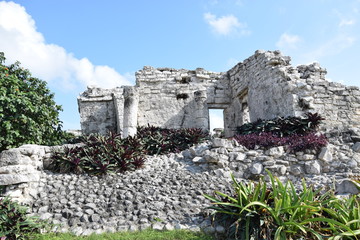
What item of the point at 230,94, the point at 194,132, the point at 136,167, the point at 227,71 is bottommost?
the point at 136,167

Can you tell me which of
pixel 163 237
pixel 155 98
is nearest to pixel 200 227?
pixel 163 237

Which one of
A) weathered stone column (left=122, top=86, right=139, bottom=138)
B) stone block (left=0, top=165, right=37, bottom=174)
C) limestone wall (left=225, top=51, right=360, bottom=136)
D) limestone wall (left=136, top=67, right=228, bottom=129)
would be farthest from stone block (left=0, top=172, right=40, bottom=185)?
limestone wall (left=136, top=67, right=228, bottom=129)

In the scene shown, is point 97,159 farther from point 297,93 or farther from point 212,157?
point 297,93

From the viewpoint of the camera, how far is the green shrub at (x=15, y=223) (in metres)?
3.59

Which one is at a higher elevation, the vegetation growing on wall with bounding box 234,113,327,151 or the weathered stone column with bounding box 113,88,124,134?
the weathered stone column with bounding box 113,88,124,134

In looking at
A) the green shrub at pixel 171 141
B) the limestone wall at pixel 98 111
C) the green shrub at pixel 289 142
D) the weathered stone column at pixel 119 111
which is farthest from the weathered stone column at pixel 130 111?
the green shrub at pixel 289 142

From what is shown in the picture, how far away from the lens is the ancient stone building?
894 centimetres

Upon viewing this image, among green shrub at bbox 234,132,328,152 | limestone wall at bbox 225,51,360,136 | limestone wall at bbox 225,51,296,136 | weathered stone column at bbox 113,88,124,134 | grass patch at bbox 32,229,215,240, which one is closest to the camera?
grass patch at bbox 32,229,215,240

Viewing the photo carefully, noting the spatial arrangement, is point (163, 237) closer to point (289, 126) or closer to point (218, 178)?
point (218, 178)

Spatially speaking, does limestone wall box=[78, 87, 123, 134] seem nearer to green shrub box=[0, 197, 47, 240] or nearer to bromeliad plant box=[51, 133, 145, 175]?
bromeliad plant box=[51, 133, 145, 175]

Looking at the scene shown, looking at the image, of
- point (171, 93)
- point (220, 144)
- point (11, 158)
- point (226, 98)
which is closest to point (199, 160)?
point (220, 144)

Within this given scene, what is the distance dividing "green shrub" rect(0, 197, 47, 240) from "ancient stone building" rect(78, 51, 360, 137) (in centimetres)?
536

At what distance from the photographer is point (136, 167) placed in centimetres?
615

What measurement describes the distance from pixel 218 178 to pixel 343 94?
6072 mm
